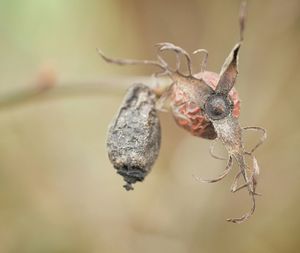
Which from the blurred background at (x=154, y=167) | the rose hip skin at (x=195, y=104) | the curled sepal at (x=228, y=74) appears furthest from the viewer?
the blurred background at (x=154, y=167)

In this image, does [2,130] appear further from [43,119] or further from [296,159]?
[296,159]

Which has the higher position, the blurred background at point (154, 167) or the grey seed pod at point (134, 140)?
the blurred background at point (154, 167)

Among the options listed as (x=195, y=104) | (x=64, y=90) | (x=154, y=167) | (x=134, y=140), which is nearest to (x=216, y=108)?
(x=195, y=104)

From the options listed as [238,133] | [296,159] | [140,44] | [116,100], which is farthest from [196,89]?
[140,44]

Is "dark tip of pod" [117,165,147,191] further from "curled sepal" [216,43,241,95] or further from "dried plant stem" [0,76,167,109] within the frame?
"dried plant stem" [0,76,167,109]

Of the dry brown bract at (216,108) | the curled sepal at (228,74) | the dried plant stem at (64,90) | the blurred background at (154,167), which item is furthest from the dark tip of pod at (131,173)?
the blurred background at (154,167)

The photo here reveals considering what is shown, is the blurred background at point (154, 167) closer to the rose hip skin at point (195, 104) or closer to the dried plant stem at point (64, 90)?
the dried plant stem at point (64, 90)

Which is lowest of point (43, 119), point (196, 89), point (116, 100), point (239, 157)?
→ point (239, 157)
